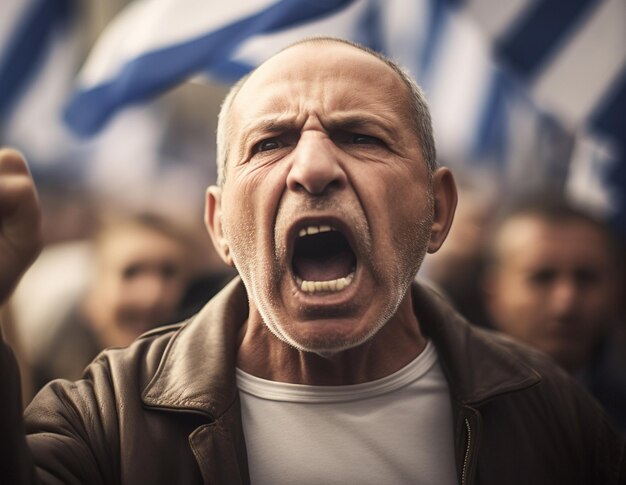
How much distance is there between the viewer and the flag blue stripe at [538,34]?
5.83 metres

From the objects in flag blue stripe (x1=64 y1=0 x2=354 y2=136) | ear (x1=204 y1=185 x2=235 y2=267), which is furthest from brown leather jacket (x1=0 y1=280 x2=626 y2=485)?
flag blue stripe (x1=64 y1=0 x2=354 y2=136)

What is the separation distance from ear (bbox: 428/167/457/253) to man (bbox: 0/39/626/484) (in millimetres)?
40

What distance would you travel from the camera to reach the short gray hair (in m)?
2.38

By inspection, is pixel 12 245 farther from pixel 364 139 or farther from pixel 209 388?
pixel 364 139

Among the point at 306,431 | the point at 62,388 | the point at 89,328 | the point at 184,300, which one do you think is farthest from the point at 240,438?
the point at 89,328

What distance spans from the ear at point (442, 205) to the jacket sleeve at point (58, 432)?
991 mm

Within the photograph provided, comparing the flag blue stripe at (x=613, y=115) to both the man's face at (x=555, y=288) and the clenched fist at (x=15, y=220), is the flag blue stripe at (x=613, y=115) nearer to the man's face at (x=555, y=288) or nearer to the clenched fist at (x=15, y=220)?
the man's face at (x=555, y=288)

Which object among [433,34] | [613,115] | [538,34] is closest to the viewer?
[613,115]

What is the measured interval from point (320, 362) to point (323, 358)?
0.5 inches

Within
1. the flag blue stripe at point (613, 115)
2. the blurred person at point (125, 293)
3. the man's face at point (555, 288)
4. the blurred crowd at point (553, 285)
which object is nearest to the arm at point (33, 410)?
the blurred person at point (125, 293)

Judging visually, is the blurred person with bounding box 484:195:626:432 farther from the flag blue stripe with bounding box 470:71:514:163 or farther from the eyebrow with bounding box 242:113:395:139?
the flag blue stripe with bounding box 470:71:514:163

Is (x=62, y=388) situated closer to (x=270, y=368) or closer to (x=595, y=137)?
(x=270, y=368)

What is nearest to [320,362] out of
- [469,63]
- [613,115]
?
[613,115]

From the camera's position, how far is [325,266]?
2.42 meters
